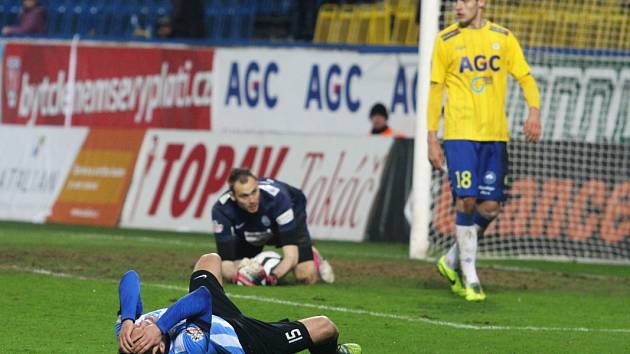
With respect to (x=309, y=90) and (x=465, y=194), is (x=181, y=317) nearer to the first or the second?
(x=465, y=194)

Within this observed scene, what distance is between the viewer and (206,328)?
7.62 meters

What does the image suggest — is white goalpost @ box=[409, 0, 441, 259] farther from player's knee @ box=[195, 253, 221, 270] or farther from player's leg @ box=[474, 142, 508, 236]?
player's knee @ box=[195, 253, 221, 270]

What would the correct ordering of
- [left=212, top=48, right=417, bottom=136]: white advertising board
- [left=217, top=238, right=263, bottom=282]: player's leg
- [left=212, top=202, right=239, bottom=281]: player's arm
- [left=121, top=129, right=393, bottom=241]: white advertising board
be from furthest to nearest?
[left=212, top=48, right=417, bottom=136]: white advertising board, [left=121, top=129, right=393, bottom=241]: white advertising board, [left=217, top=238, right=263, bottom=282]: player's leg, [left=212, top=202, right=239, bottom=281]: player's arm

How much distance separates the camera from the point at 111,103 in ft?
80.9

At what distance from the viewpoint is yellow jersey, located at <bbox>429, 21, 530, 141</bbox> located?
12.3m

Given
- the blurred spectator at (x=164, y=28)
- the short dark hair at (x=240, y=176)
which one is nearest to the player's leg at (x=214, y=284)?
the short dark hair at (x=240, y=176)

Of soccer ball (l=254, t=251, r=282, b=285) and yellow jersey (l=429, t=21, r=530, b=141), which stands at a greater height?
yellow jersey (l=429, t=21, r=530, b=141)

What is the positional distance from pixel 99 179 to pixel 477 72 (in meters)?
9.06

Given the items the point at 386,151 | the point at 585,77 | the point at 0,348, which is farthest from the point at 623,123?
the point at 0,348

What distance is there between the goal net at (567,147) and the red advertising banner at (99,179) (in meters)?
4.60

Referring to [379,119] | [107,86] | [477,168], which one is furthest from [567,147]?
[107,86]

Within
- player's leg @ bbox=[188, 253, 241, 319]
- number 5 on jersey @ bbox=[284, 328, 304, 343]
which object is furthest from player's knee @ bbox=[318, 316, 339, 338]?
player's leg @ bbox=[188, 253, 241, 319]

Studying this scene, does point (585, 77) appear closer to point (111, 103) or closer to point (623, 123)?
point (623, 123)

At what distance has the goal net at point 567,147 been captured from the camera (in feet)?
55.8
